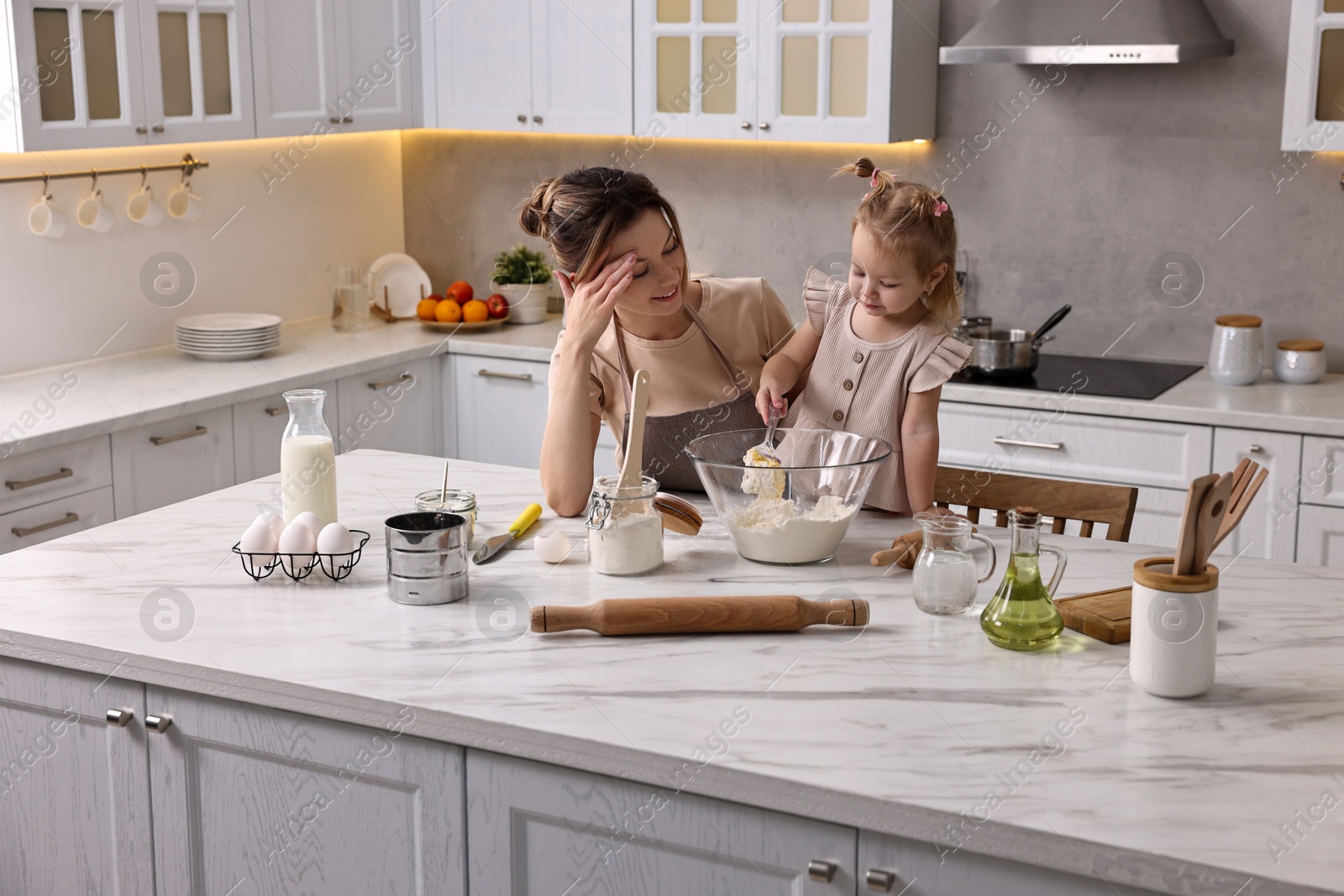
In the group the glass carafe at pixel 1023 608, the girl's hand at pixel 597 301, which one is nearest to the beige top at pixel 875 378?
the girl's hand at pixel 597 301

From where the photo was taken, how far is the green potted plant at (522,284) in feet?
14.1

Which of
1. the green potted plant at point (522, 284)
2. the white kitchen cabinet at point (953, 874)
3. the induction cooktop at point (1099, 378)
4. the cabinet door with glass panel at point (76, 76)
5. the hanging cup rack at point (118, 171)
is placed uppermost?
the cabinet door with glass panel at point (76, 76)

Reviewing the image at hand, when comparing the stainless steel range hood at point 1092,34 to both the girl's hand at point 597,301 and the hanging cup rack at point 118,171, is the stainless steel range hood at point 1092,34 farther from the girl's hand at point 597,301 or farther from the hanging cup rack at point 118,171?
the hanging cup rack at point 118,171

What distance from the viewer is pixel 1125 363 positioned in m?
3.69

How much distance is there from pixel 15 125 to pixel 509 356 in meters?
1.46

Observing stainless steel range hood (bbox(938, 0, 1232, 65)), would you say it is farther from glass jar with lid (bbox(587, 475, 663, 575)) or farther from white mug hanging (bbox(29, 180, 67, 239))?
white mug hanging (bbox(29, 180, 67, 239))

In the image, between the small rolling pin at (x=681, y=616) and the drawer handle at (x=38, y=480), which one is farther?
the drawer handle at (x=38, y=480)

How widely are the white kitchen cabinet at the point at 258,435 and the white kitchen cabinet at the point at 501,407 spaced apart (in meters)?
0.56

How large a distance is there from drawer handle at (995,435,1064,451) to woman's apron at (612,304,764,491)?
1282mm

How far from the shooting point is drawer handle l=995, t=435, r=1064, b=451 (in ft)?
10.9

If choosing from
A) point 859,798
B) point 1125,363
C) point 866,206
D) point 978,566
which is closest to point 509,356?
point 1125,363

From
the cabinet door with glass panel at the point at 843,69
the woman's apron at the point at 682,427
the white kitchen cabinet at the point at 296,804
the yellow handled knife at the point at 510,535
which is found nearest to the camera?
the white kitchen cabinet at the point at 296,804

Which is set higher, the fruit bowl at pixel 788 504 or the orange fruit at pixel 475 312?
the orange fruit at pixel 475 312

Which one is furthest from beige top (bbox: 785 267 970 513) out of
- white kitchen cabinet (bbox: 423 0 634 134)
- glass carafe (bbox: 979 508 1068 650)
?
white kitchen cabinet (bbox: 423 0 634 134)
